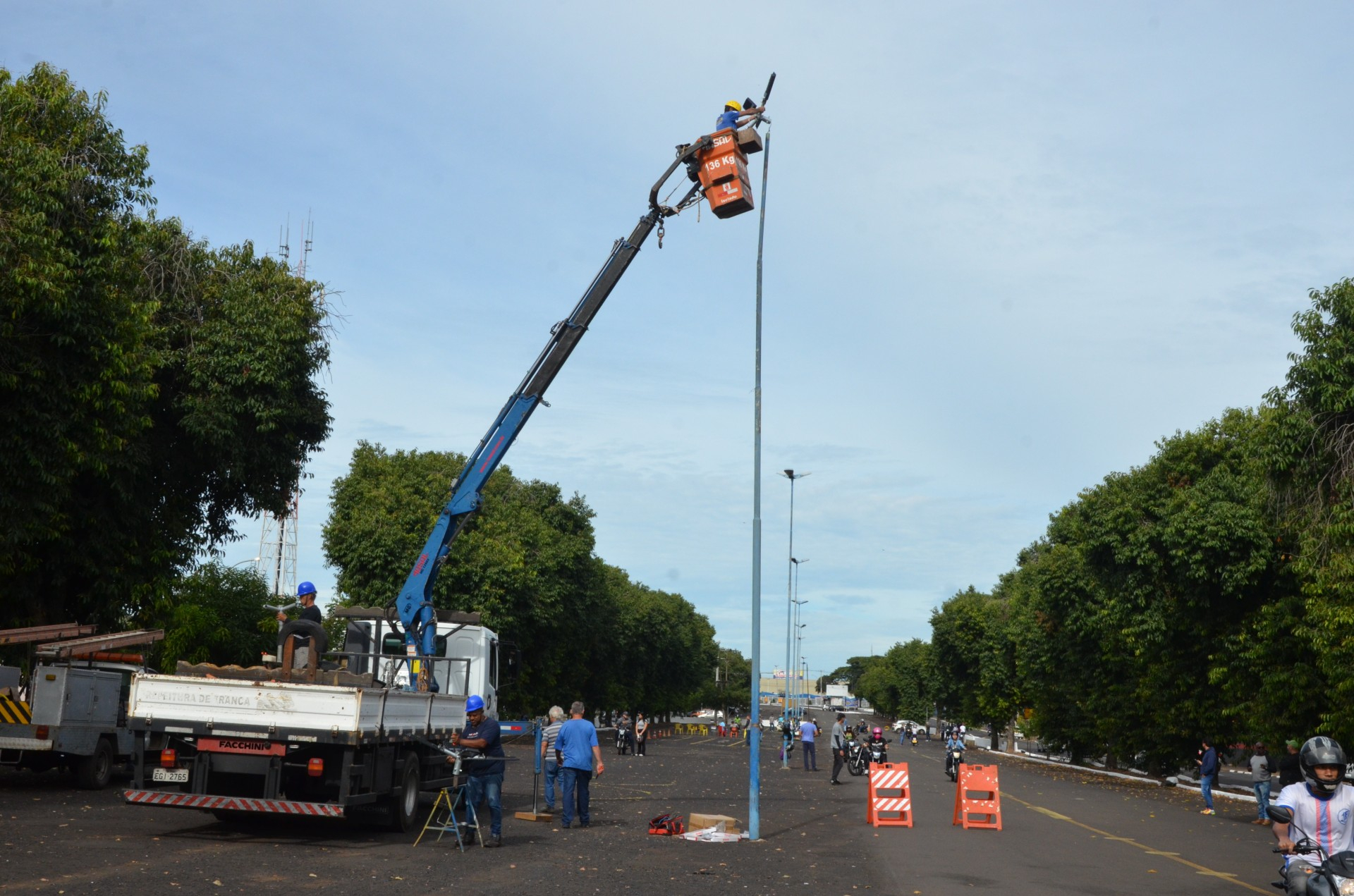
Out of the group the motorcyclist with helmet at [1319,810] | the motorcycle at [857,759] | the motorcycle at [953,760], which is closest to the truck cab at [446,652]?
the motorcyclist with helmet at [1319,810]

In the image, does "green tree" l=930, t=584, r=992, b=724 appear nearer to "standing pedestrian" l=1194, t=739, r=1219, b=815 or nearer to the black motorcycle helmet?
"standing pedestrian" l=1194, t=739, r=1219, b=815

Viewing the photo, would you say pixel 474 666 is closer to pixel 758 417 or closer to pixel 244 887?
pixel 758 417

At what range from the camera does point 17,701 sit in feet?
62.7

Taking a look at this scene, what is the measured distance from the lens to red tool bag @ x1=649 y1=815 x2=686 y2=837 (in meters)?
16.8

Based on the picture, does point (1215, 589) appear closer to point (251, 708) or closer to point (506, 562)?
point (251, 708)

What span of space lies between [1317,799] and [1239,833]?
50.4ft

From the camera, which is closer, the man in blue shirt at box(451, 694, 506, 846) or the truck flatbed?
the truck flatbed

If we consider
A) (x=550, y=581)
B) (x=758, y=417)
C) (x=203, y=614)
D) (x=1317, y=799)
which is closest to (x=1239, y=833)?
(x=758, y=417)

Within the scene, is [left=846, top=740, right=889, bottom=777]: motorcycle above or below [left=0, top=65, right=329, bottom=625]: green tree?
below

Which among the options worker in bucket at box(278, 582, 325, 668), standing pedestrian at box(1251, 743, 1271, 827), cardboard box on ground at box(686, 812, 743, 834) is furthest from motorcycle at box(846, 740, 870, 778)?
worker in bucket at box(278, 582, 325, 668)

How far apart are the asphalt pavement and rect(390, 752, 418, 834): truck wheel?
0.25 meters

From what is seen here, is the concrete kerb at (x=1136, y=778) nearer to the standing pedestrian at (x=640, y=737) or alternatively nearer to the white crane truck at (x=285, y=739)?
the standing pedestrian at (x=640, y=737)

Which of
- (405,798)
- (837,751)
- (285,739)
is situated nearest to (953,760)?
(837,751)

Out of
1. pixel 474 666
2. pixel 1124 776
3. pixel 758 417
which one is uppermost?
pixel 758 417
